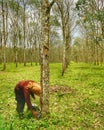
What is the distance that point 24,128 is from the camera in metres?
7.54

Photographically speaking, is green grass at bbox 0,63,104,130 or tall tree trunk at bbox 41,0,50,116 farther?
tall tree trunk at bbox 41,0,50,116

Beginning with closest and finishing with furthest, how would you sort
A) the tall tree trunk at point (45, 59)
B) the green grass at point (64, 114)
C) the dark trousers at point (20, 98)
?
the green grass at point (64, 114) → the dark trousers at point (20, 98) → the tall tree trunk at point (45, 59)

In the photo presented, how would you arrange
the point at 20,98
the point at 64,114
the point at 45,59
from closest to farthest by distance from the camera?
the point at 20,98 → the point at 45,59 → the point at 64,114

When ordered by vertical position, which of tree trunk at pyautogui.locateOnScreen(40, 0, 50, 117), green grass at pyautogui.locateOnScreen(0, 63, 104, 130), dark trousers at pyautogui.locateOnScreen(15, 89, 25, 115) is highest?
tree trunk at pyautogui.locateOnScreen(40, 0, 50, 117)

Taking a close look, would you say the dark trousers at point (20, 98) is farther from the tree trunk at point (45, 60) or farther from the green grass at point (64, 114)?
the tree trunk at point (45, 60)

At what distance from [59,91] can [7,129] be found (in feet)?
25.0

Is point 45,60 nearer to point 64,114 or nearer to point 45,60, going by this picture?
point 45,60

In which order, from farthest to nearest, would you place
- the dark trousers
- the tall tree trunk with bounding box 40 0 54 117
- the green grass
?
the tall tree trunk with bounding box 40 0 54 117
the dark trousers
the green grass

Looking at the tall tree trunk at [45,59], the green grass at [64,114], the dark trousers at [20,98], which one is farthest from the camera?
the tall tree trunk at [45,59]

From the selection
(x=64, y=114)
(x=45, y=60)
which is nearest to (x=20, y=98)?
(x=45, y=60)

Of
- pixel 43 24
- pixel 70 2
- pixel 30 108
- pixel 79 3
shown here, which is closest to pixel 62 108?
pixel 30 108

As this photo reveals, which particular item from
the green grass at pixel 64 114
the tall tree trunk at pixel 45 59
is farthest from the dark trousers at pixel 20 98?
the tall tree trunk at pixel 45 59

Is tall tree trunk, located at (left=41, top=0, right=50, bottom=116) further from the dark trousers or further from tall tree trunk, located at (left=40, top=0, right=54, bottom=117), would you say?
the dark trousers

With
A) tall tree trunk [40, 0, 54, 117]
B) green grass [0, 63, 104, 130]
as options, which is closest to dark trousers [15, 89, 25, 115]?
green grass [0, 63, 104, 130]
